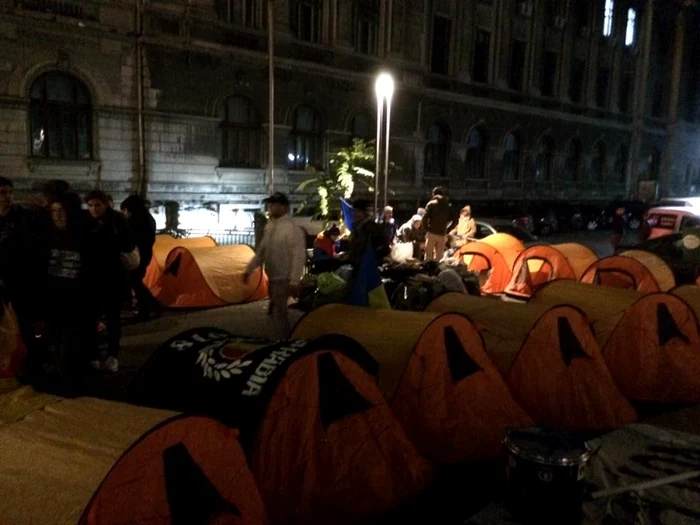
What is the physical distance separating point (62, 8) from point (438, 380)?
14933 mm

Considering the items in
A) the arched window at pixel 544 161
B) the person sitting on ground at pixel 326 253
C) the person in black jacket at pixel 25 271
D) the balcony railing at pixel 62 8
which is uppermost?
the balcony railing at pixel 62 8

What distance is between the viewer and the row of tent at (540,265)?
9875 mm

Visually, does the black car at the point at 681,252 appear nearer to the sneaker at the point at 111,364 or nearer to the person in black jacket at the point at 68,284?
the sneaker at the point at 111,364

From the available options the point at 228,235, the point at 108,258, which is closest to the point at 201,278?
the point at 108,258

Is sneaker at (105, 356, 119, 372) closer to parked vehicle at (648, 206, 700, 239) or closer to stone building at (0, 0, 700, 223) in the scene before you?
stone building at (0, 0, 700, 223)

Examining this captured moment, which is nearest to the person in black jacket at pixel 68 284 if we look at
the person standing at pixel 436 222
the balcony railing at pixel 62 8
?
the person standing at pixel 436 222

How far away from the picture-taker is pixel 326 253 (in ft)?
38.1

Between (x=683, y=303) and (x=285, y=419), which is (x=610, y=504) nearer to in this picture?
(x=285, y=419)

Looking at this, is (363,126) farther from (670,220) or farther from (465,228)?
(670,220)

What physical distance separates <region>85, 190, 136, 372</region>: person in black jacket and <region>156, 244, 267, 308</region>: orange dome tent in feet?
11.0

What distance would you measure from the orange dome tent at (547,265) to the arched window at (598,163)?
84.5ft

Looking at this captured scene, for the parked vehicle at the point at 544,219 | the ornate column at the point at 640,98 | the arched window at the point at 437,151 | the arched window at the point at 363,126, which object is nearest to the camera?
the arched window at the point at 363,126

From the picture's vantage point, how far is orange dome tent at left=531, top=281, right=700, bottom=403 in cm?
680

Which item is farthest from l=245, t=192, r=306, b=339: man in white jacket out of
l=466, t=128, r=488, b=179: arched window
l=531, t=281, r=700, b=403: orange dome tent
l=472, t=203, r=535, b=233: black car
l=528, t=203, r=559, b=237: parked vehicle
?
l=528, t=203, r=559, b=237: parked vehicle
